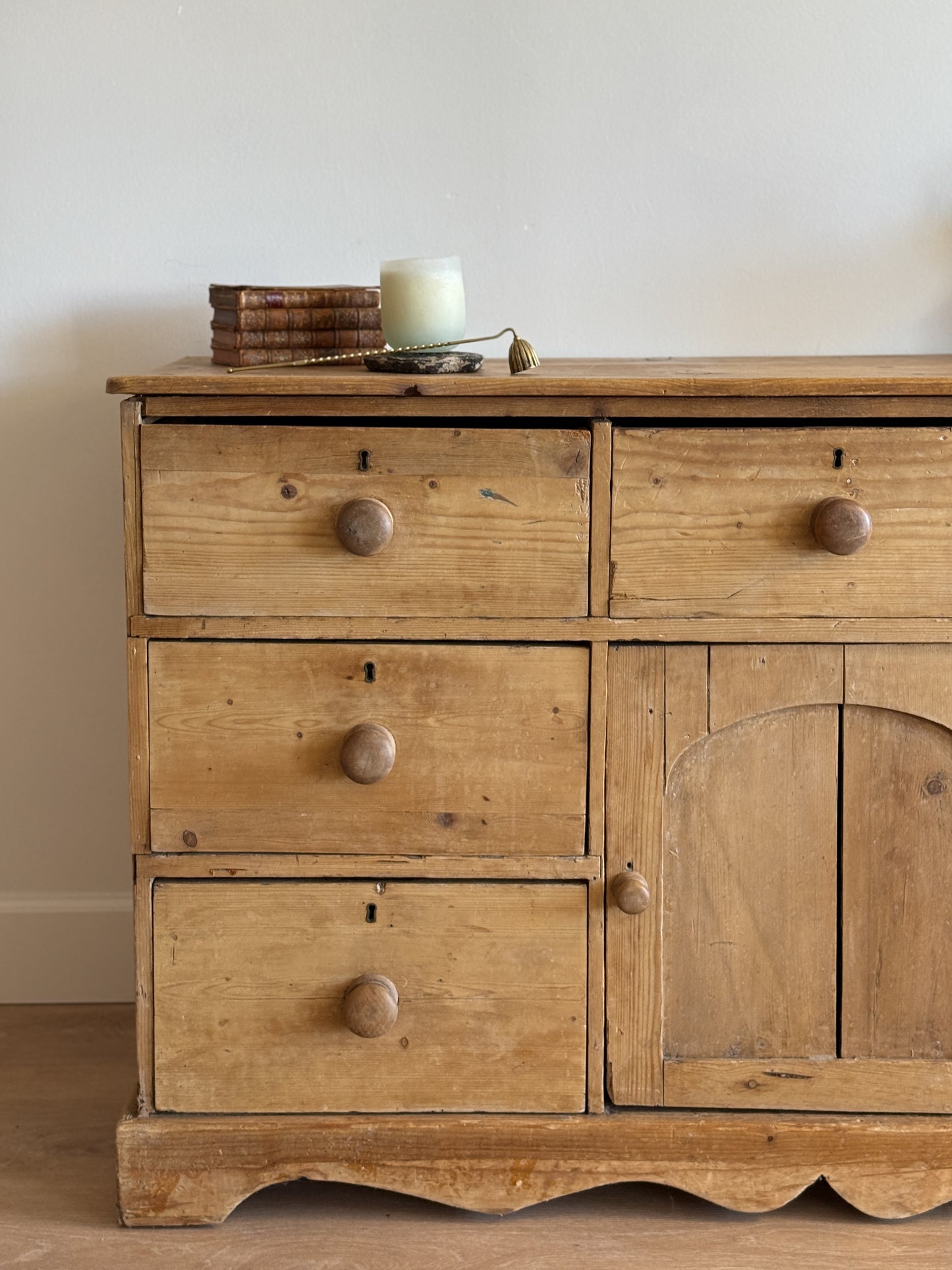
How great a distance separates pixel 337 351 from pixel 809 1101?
1066mm

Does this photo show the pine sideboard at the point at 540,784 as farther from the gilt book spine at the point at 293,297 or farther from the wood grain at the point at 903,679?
the gilt book spine at the point at 293,297

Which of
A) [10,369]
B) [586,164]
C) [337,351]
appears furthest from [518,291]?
[10,369]

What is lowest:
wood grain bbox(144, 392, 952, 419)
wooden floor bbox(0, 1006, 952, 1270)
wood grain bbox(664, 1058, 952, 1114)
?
wooden floor bbox(0, 1006, 952, 1270)

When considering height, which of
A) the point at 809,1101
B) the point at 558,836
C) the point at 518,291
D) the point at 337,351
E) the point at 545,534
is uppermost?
the point at 518,291

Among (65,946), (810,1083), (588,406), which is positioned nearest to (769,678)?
(588,406)

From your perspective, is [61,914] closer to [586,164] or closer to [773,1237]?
[773,1237]

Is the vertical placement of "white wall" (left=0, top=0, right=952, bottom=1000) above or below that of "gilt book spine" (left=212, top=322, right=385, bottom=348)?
above

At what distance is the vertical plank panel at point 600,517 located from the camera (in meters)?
1.38

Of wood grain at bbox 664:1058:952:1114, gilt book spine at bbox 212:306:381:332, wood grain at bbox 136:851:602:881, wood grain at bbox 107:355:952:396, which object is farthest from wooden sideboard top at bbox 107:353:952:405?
wood grain at bbox 664:1058:952:1114

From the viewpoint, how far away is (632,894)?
4.66 feet

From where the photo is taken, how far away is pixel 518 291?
1878 millimetres

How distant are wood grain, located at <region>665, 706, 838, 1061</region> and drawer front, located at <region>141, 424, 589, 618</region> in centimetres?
26

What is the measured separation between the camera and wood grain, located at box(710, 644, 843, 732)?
142 cm

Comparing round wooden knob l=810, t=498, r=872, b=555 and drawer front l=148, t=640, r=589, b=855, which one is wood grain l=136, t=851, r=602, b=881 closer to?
drawer front l=148, t=640, r=589, b=855
